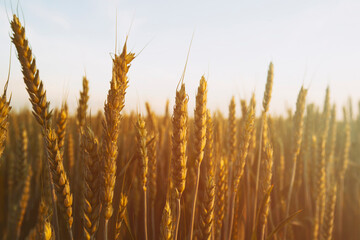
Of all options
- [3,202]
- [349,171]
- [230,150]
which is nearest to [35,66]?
[230,150]

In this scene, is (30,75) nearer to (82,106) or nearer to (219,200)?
(82,106)

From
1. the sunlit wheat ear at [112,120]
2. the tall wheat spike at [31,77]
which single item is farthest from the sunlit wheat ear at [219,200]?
the tall wheat spike at [31,77]

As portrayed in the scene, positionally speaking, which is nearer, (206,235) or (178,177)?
(178,177)

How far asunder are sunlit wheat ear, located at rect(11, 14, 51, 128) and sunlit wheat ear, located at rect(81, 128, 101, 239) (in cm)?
19

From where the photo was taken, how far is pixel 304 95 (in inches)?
86.7

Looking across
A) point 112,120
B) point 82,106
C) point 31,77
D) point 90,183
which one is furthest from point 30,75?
point 82,106

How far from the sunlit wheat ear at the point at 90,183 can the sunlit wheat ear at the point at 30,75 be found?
0.19 metres

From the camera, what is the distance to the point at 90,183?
1.06m

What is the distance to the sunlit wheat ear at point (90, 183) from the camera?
3.44 feet

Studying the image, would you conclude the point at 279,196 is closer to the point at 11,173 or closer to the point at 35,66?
the point at 35,66

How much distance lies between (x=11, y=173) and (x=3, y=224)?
496 mm

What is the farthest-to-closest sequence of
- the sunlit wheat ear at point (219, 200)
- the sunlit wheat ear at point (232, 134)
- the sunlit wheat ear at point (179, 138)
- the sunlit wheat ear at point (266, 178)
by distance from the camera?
the sunlit wheat ear at point (232, 134) < the sunlit wheat ear at point (266, 178) < the sunlit wheat ear at point (219, 200) < the sunlit wheat ear at point (179, 138)

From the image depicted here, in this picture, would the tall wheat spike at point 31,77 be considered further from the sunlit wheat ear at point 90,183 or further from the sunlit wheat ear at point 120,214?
the sunlit wheat ear at point 120,214

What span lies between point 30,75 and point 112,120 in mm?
365
